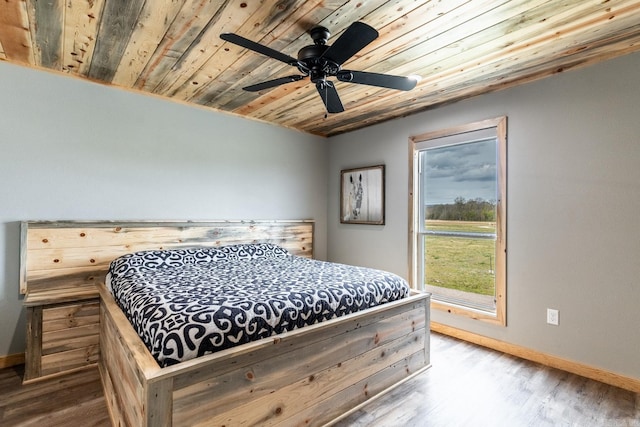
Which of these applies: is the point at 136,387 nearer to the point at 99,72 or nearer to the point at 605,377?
the point at 99,72

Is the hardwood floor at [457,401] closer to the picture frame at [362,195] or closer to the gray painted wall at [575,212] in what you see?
the gray painted wall at [575,212]

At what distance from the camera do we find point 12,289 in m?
2.48

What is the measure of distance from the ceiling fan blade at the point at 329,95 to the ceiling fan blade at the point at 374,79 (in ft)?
0.35

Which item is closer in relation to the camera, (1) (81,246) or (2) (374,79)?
(2) (374,79)

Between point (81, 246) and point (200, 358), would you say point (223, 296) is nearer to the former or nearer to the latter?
point (200, 358)

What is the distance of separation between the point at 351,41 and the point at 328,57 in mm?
216

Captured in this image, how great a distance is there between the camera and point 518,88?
2.79 m

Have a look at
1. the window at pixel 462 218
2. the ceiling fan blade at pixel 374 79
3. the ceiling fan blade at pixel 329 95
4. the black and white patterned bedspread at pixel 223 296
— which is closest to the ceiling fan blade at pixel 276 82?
the ceiling fan blade at pixel 329 95

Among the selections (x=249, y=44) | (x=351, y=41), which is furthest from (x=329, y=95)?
(x=249, y=44)

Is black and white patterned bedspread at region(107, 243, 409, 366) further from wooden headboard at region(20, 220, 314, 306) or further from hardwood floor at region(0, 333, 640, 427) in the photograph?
hardwood floor at region(0, 333, 640, 427)

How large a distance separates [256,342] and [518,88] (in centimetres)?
295

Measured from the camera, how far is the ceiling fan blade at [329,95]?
6.65ft

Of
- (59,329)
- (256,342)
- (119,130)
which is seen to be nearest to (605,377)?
(256,342)

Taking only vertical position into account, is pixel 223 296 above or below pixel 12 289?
above
